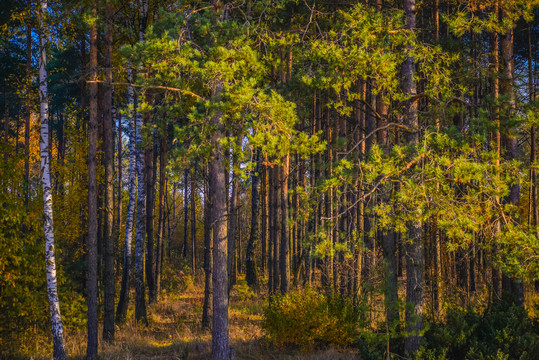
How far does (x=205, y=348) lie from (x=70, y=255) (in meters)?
9.51

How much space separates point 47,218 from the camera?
30.3 ft

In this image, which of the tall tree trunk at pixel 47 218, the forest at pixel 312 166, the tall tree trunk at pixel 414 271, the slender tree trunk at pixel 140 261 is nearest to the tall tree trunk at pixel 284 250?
the forest at pixel 312 166

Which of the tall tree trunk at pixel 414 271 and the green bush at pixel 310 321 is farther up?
the tall tree trunk at pixel 414 271

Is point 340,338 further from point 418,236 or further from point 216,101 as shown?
point 216,101

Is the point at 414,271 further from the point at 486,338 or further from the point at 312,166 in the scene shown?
the point at 312,166

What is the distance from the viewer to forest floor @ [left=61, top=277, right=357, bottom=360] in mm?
A: 9688

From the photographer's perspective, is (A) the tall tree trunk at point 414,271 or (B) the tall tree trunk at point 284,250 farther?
(B) the tall tree trunk at point 284,250

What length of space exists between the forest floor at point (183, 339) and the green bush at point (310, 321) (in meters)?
0.30

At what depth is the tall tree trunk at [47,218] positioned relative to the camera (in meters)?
9.00

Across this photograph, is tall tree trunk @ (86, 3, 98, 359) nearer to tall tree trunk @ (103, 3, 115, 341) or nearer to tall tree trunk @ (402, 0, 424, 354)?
tall tree trunk @ (103, 3, 115, 341)

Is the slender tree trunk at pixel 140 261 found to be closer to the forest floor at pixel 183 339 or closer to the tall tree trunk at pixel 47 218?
the forest floor at pixel 183 339

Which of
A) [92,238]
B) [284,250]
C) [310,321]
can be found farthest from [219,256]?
[284,250]

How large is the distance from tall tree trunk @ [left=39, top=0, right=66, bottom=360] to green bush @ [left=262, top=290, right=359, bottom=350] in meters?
4.69

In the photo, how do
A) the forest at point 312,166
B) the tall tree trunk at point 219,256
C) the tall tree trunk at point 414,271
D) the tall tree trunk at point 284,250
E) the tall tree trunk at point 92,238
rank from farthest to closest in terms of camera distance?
the tall tree trunk at point 284,250, the tall tree trunk at point 92,238, the tall tree trunk at point 219,256, the tall tree trunk at point 414,271, the forest at point 312,166
